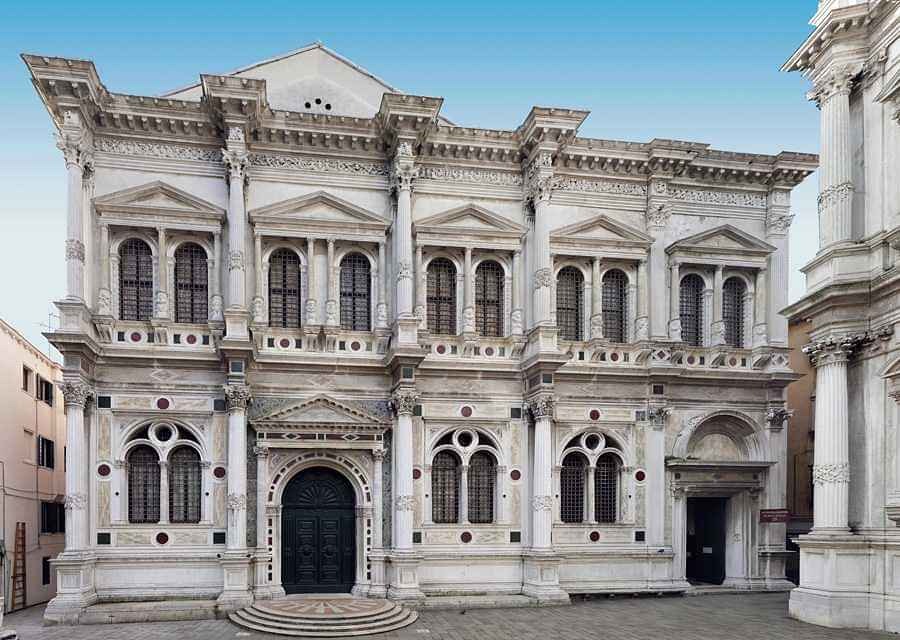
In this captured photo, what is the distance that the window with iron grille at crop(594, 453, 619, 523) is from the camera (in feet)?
78.0

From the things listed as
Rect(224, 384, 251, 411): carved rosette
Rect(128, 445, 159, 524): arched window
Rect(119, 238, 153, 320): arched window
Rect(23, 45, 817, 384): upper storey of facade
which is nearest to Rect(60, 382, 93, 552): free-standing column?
Rect(23, 45, 817, 384): upper storey of facade

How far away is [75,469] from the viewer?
20.2 metres

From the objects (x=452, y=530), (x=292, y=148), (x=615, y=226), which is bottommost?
(x=452, y=530)

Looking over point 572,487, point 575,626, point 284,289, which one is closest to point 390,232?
point 284,289

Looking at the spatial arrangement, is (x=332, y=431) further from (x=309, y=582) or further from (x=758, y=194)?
(x=758, y=194)

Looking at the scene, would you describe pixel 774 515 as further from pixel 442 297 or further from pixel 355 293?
pixel 355 293

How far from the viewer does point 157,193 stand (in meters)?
22.2

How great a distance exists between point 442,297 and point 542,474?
6.07 meters

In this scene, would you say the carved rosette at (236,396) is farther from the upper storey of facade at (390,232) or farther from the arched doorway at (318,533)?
the arched doorway at (318,533)

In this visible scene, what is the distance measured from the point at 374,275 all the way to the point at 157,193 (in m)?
6.58

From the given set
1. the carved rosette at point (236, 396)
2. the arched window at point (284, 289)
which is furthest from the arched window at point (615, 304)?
the carved rosette at point (236, 396)

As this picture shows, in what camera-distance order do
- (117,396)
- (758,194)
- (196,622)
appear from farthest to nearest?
1. (758,194)
2. (117,396)
3. (196,622)

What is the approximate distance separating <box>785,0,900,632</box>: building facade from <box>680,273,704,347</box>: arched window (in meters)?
5.39

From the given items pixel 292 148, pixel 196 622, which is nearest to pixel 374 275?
pixel 292 148
